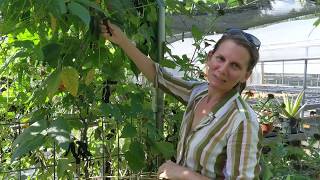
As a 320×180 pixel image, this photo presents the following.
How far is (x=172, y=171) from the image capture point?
1.17 meters

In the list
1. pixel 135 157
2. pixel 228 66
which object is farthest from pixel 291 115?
pixel 228 66

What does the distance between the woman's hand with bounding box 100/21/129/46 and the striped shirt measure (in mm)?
279

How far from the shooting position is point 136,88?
5.20ft

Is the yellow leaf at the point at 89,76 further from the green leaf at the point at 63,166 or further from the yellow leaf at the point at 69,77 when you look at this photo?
the green leaf at the point at 63,166

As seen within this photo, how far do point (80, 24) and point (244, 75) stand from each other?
44cm

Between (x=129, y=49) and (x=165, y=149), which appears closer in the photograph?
(x=129, y=49)

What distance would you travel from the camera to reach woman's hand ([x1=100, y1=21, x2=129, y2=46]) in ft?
3.99

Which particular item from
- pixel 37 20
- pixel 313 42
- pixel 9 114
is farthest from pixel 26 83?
pixel 313 42

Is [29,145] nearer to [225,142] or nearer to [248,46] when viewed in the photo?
[225,142]

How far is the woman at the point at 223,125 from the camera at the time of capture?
1.05m

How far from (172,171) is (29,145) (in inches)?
14.1

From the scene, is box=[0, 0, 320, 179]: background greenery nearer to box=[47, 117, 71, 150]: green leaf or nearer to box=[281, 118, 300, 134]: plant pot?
box=[47, 117, 71, 150]: green leaf

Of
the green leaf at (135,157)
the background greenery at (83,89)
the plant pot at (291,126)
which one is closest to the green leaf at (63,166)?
the background greenery at (83,89)

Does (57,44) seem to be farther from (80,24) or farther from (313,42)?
(313,42)
